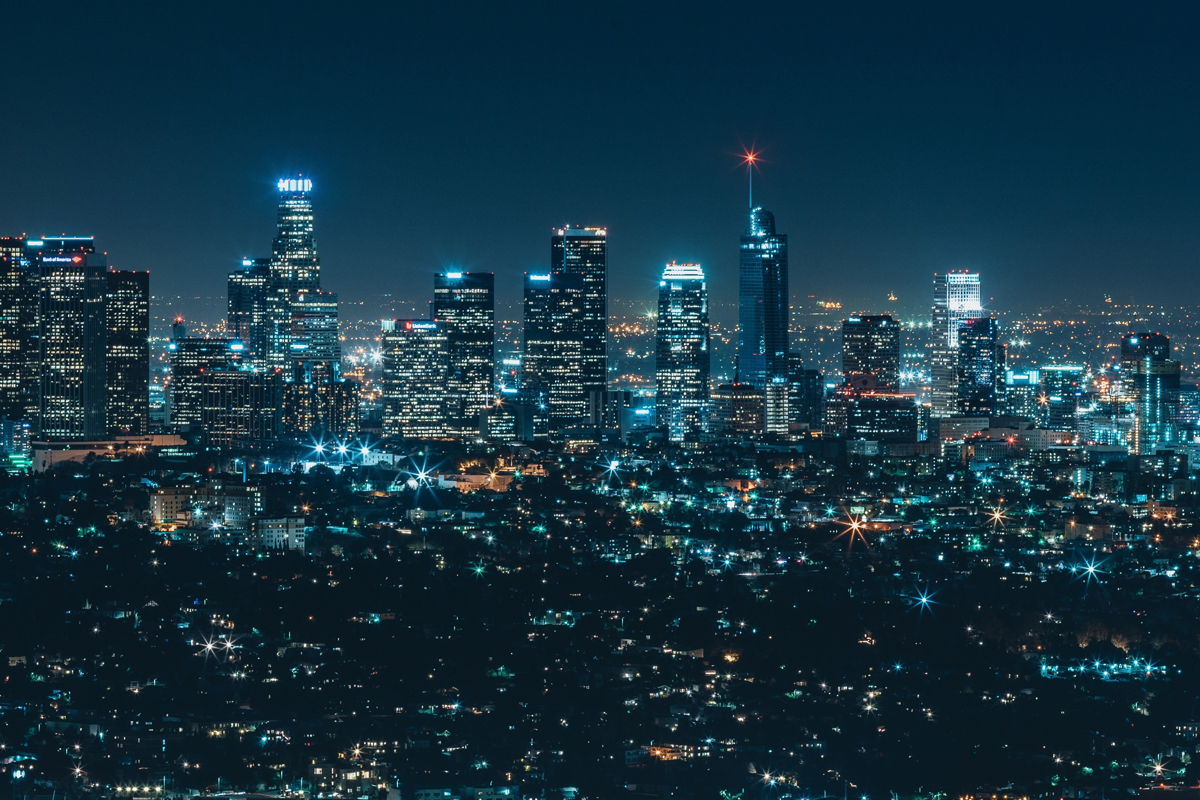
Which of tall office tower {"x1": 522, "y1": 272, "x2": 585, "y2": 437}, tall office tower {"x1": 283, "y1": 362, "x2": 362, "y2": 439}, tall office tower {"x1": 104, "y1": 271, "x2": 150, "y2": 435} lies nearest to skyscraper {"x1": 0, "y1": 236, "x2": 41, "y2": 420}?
tall office tower {"x1": 104, "y1": 271, "x2": 150, "y2": 435}

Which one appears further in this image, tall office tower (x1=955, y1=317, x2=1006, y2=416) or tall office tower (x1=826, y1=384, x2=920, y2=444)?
tall office tower (x1=955, y1=317, x2=1006, y2=416)

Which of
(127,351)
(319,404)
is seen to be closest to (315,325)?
(319,404)

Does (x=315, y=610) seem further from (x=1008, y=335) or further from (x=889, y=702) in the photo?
(x=1008, y=335)

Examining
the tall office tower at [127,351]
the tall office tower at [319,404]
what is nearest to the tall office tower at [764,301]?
the tall office tower at [319,404]

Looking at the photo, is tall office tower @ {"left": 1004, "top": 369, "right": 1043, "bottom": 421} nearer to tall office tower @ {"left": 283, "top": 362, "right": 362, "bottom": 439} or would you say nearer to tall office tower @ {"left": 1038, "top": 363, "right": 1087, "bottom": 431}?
tall office tower @ {"left": 1038, "top": 363, "right": 1087, "bottom": 431}

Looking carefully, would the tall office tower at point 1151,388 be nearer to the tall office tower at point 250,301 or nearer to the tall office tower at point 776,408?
the tall office tower at point 776,408

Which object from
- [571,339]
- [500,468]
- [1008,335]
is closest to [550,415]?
[571,339]

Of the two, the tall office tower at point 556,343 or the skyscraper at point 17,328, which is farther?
the tall office tower at point 556,343
